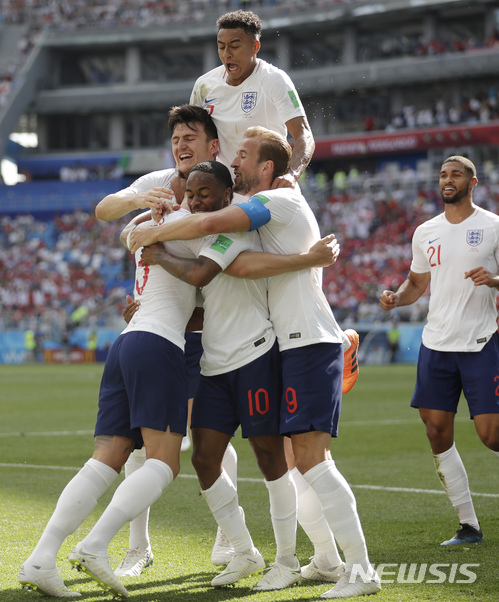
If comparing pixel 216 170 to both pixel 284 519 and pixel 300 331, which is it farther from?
pixel 284 519

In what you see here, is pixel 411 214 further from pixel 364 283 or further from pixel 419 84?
pixel 419 84

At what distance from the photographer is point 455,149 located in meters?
40.2

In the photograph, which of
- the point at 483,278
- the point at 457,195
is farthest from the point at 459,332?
the point at 457,195

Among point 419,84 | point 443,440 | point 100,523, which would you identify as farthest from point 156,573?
point 419,84

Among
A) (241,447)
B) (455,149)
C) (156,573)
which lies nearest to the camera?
(156,573)

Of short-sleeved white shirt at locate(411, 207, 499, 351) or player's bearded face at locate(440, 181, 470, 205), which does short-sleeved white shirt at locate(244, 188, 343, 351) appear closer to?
short-sleeved white shirt at locate(411, 207, 499, 351)

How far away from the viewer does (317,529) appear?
458 cm

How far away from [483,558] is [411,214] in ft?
99.0

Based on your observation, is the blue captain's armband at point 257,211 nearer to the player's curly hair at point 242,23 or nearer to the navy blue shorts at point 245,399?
the navy blue shorts at point 245,399

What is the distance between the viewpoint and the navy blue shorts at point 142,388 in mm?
4145

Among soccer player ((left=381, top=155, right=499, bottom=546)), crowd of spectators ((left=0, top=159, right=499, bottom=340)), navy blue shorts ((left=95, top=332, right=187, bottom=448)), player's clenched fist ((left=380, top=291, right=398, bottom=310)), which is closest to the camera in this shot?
navy blue shorts ((left=95, top=332, right=187, bottom=448))

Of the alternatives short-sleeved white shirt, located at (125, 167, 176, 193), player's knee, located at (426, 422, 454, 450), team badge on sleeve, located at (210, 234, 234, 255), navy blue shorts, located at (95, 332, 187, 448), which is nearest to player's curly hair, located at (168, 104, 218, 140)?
short-sleeved white shirt, located at (125, 167, 176, 193)

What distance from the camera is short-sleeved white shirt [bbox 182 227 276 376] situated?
438cm

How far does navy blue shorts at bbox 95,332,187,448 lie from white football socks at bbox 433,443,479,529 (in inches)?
87.1
